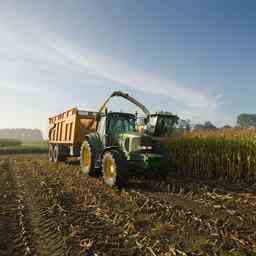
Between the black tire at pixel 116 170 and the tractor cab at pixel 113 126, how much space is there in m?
1.10

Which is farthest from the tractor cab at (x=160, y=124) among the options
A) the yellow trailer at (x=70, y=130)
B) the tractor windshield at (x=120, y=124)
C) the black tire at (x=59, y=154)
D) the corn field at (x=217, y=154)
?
the tractor windshield at (x=120, y=124)

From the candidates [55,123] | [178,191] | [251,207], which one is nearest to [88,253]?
[251,207]

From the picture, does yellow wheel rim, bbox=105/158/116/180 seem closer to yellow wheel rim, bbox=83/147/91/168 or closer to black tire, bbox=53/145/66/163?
yellow wheel rim, bbox=83/147/91/168

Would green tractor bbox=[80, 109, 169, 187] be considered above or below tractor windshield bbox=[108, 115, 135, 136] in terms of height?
below

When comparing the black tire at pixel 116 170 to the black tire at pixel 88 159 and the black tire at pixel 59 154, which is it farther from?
the black tire at pixel 59 154

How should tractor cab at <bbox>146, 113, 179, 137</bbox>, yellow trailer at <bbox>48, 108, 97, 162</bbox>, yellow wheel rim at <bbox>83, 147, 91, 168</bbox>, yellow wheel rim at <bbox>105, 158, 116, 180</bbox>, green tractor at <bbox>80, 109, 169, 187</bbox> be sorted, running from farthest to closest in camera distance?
tractor cab at <bbox>146, 113, 179, 137</bbox>, yellow trailer at <bbox>48, 108, 97, 162</bbox>, yellow wheel rim at <bbox>83, 147, 91, 168</bbox>, yellow wheel rim at <bbox>105, 158, 116, 180</bbox>, green tractor at <bbox>80, 109, 169, 187</bbox>

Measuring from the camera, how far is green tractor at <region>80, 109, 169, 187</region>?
359 inches

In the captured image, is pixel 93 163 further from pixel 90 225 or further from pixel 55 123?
pixel 55 123

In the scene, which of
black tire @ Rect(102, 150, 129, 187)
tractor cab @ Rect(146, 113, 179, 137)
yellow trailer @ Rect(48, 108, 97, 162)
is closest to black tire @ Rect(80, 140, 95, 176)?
black tire @ Rect(102, 150, 129, 187)

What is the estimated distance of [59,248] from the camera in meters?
4.36

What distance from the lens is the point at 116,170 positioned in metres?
8.90

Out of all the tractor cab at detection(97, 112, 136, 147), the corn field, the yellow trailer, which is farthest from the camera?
the yellow trailer

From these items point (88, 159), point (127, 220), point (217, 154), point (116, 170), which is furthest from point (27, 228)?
point (217, 154)

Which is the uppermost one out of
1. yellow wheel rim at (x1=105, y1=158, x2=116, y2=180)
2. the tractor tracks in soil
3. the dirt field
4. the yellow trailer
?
the yellow trailer
